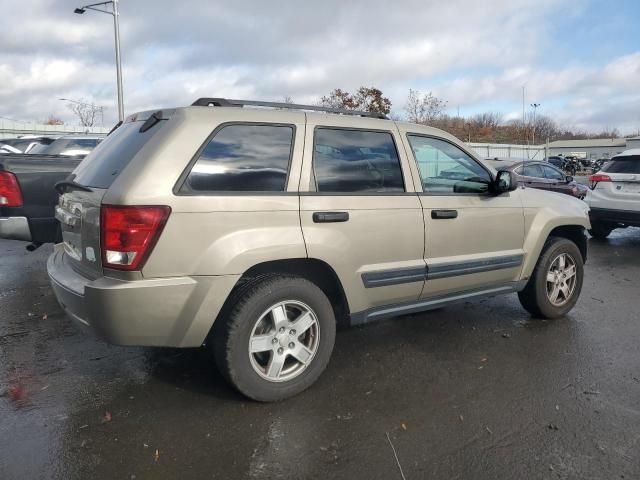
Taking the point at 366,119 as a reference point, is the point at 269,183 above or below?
below

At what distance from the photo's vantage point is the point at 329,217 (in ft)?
11.2

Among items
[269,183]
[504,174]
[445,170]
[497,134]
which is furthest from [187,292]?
[497,134]

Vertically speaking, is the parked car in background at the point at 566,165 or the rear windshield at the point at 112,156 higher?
the parked car in background at the point at 566,165

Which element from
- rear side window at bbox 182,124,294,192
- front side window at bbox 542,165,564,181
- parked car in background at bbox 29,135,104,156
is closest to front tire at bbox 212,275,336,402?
rear side window at bbox 182,124,294,192

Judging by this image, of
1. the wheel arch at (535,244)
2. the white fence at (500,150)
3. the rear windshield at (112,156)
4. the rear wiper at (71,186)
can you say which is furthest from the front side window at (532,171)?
the white fence at (500,150)

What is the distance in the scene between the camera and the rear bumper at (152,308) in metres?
2.87

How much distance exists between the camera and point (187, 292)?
296 cm

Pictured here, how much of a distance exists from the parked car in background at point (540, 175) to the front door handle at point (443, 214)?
381 inches

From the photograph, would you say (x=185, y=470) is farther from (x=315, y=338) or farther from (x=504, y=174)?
(x=504, y=174)

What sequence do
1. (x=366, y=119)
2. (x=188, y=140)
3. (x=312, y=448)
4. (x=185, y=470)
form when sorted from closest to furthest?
(x=185, y=470)
(x=312, y=448)
(x=188, y=140)
(x=366, y=119)

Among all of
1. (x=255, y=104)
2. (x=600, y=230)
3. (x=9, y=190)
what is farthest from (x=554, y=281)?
(x=600, y=230)

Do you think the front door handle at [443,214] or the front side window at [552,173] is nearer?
the front door handle at [443,214]

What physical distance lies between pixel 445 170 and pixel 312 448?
2567 mm

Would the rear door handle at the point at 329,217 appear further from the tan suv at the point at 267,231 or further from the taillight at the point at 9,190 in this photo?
the taillight at the point at 9,190
